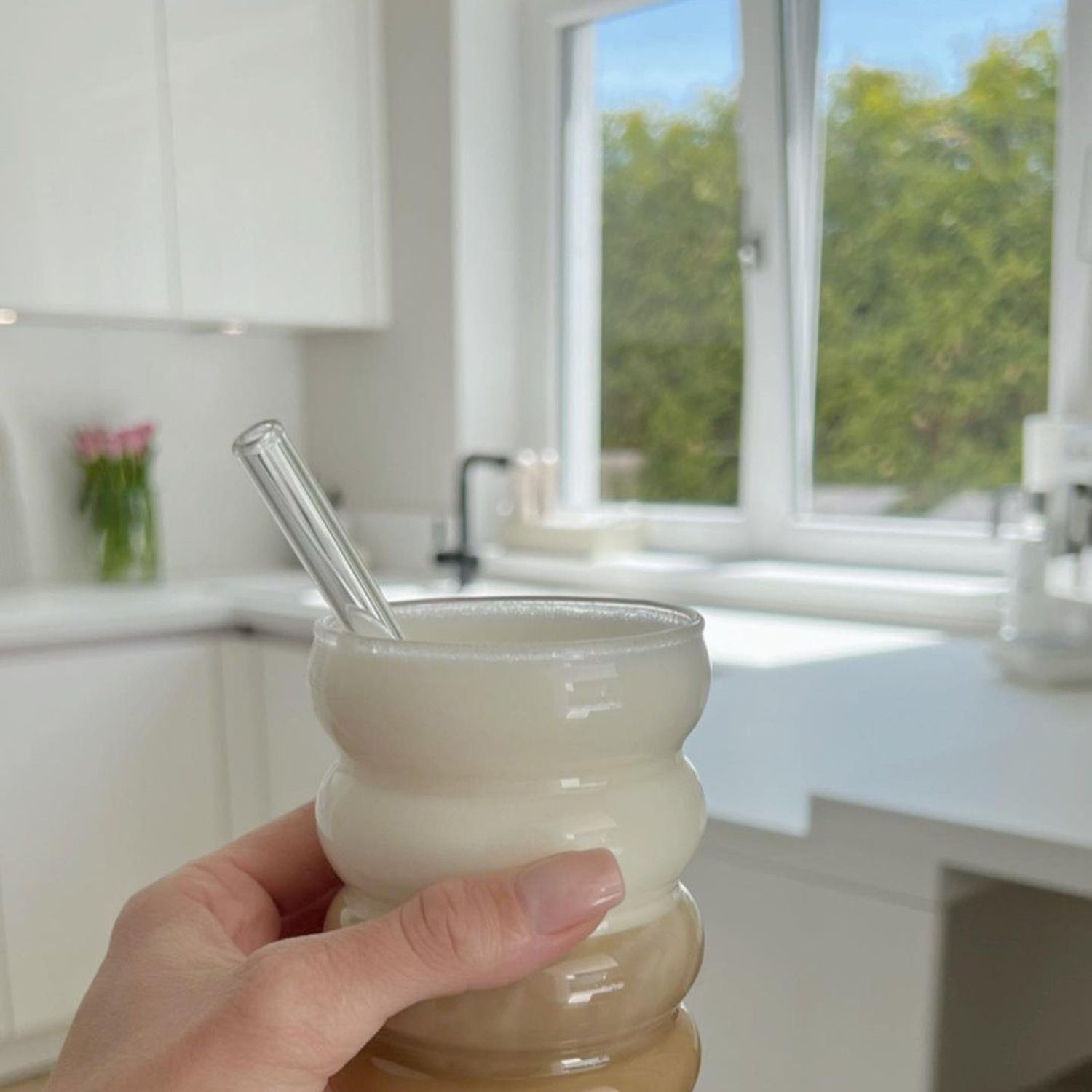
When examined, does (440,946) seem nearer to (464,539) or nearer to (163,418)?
(464,539)

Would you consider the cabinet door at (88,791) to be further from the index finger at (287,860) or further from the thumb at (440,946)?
the thumb at (440,946)

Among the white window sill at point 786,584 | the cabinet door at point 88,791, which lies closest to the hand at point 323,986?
the white window sill at point 786,584

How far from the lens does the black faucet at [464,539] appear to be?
2.93 m

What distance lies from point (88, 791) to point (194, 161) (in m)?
1.44

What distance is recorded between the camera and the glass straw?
46 centimetres

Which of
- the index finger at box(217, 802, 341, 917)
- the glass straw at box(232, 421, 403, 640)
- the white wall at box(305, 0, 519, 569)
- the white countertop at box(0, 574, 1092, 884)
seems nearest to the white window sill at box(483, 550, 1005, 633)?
the white countertop at box(0, 574, 1092, 884)

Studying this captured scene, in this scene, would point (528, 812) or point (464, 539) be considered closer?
point (528, 812)

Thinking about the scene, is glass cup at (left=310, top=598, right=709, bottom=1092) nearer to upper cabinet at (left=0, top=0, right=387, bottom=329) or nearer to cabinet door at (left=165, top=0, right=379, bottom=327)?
upper cabinet at (left=0, top=0, right=387, bottom=329)

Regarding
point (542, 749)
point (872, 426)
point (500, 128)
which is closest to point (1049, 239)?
point (872, 426)

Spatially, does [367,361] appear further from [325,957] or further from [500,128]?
[325,957]

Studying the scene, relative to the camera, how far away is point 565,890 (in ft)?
1.34

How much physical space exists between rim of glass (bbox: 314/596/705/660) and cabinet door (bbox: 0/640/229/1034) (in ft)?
7.21

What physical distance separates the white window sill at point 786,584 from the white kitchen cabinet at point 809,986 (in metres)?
1.30

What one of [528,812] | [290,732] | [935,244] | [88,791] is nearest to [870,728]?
[528,812]
